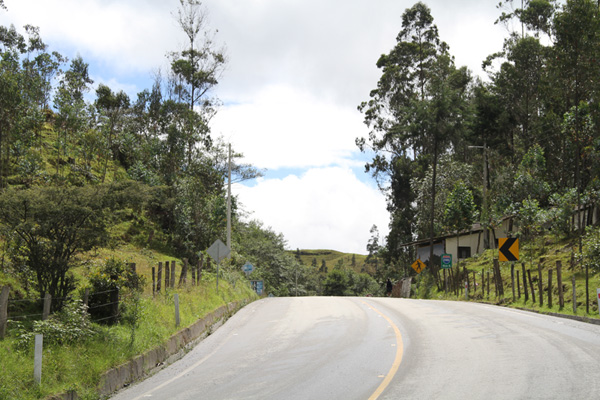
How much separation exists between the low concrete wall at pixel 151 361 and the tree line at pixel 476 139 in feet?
82.9

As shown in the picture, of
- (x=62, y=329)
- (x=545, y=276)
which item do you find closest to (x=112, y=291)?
(x=62, y=329)

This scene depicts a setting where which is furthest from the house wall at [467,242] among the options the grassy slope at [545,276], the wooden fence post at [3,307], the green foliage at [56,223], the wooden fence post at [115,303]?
the wooden fence post at [3,307]

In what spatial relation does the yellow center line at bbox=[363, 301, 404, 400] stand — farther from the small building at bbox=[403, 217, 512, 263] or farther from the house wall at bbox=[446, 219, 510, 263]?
the house wall at bbox=[446, 219, 510, 263]

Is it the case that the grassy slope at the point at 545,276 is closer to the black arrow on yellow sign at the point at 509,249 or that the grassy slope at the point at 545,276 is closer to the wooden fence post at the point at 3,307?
the black arrow on yellow sign at the point at 509,249

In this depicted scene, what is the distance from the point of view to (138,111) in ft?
183

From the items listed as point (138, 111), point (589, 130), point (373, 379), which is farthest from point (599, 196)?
point (138, 111)

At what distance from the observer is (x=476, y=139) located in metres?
57.2

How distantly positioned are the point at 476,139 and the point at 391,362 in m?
51.4

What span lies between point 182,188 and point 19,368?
3270 centimetres

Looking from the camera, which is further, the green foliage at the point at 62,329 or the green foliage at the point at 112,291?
the green foliage at the point at 112,291

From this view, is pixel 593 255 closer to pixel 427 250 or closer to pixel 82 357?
pixel 82 357

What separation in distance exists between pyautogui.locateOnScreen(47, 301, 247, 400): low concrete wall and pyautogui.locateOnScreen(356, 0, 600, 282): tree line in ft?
82.9

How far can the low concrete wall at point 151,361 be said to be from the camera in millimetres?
8484

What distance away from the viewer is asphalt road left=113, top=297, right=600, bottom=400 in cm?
758
